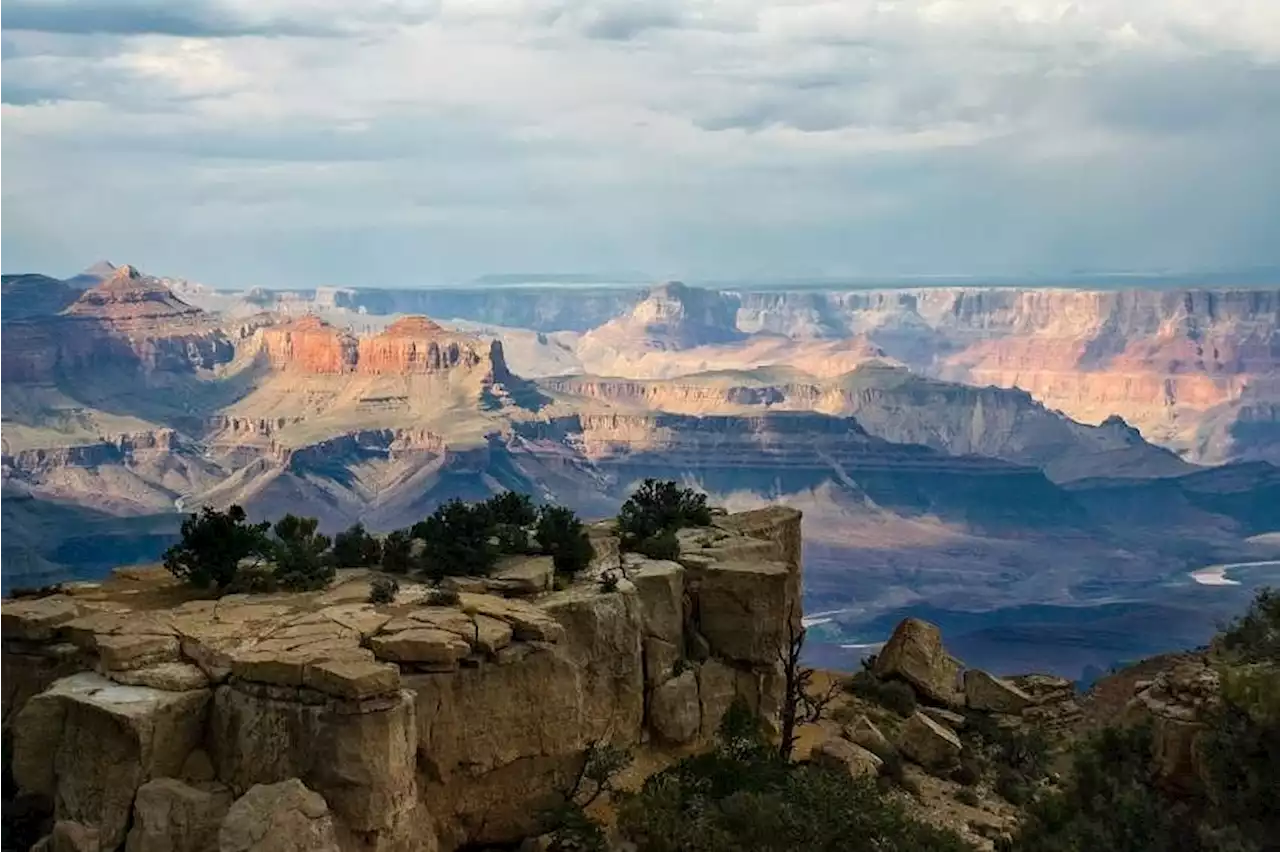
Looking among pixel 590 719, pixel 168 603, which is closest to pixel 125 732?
pixel 168 603

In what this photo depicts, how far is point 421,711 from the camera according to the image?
26.4m

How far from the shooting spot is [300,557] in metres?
32.8

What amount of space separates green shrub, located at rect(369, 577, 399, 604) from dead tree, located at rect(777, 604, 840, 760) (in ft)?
30.8

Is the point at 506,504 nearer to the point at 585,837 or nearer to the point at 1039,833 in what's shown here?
the point at 585,837

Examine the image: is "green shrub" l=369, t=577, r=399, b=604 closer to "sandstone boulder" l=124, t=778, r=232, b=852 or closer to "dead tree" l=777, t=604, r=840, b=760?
"sandstone boulder" l=124, t=778, r=232, b=852

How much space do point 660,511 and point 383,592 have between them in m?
11.5

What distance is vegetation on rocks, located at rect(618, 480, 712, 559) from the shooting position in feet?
124

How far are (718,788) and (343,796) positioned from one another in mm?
8587

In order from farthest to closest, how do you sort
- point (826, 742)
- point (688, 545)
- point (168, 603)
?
1. point (688, 545)
2. point (826, 742)
3. point (168, 603)

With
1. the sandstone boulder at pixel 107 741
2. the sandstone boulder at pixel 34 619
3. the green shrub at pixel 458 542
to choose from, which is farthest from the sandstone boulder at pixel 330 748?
the green shrub at pixel 458 542

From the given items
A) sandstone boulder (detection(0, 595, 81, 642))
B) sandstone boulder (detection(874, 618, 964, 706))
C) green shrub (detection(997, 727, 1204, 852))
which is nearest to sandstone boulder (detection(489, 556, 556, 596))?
sandstone boulder (detection(0, 595, 81, 642))

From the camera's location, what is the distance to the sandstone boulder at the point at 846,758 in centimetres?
3259

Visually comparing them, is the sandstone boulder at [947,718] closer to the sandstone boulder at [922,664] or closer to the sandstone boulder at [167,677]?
the sandstone boulder at [922,664]

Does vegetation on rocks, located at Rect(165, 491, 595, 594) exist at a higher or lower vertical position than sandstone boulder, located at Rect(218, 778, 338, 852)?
higher
